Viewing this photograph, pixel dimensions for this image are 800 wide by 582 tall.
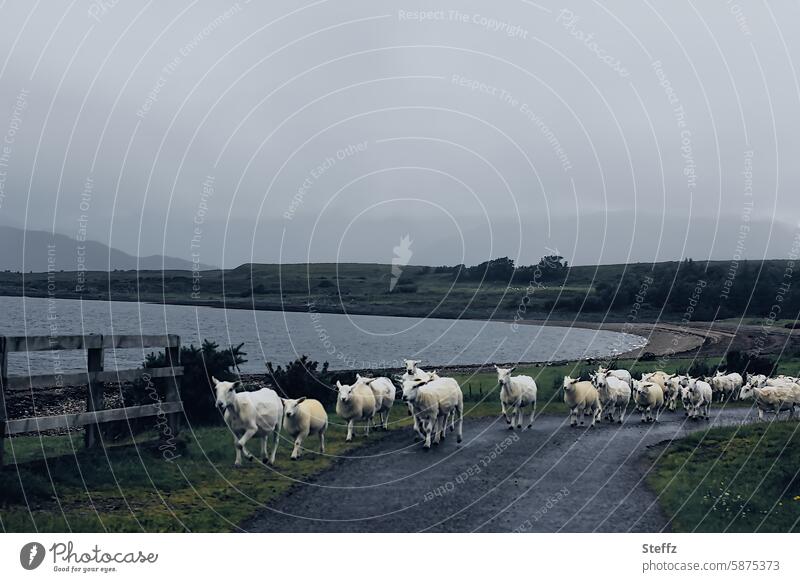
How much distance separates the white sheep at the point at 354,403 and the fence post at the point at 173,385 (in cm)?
429

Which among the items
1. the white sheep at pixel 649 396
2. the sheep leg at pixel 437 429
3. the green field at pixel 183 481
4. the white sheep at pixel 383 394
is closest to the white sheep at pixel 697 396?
the white sheep at pixel 649 396

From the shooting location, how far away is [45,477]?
12.4 meters

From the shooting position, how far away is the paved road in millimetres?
12211

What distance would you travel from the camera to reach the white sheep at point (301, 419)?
1584cm

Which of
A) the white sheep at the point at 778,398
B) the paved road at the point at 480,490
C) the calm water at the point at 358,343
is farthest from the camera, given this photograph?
the calm water at the point at 358,343

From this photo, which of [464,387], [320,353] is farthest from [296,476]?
[320,353]

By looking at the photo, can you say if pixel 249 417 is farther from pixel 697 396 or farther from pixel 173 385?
pixel 697 396

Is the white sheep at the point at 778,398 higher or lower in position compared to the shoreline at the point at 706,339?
lower

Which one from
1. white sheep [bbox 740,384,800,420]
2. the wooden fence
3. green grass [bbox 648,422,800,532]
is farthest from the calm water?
green grass [bbox 648,422,800,532]

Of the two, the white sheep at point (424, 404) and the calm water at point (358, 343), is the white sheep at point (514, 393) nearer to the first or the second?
the white sheep at point (424, 404)

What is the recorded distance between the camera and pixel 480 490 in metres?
13.9

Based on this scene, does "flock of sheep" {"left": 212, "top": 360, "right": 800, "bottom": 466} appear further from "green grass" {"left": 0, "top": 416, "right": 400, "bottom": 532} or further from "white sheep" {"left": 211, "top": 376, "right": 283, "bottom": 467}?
"green grass" {"left": 0, "top": 416, "right": 400, "bottom": 532}

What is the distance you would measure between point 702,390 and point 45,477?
21.6 m

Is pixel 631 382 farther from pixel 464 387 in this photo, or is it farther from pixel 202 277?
pixel 202 277
